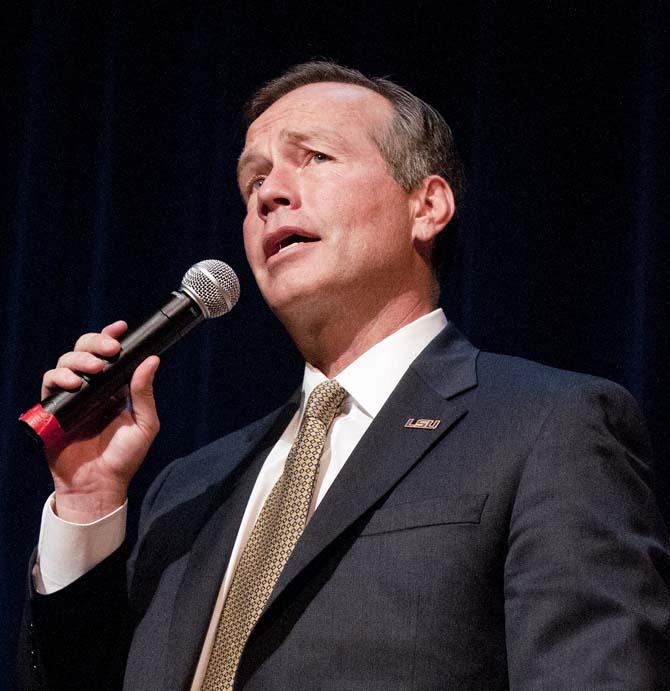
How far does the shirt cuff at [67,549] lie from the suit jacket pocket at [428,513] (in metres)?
0.52

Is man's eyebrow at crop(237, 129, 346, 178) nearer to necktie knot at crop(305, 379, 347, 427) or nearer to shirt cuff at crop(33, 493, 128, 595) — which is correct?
necktie knot at crop(305, 379, 347, 427)

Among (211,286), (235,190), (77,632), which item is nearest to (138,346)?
(211,286)

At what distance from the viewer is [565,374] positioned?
1.37 metres

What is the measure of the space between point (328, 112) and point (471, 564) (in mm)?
942

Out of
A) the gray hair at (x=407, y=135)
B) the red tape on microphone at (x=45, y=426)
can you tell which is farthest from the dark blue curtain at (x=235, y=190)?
the red tape on microphone at (x=45, y=426)

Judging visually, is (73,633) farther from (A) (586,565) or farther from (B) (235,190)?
(B) (235,190)

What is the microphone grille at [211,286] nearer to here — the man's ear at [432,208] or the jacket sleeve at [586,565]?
the man's ear at [432,208]

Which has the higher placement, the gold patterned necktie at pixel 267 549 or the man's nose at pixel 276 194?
the man's nose at pixel 276 194

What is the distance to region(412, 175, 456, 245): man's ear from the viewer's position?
175cm

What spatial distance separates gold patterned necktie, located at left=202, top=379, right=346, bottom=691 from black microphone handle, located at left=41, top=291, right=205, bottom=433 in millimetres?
263

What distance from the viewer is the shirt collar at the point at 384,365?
150 centimetres

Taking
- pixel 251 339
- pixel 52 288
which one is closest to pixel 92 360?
pixel 251 339

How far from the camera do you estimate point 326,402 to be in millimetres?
1498

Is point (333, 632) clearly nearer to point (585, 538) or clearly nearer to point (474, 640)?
point (474, 640)
